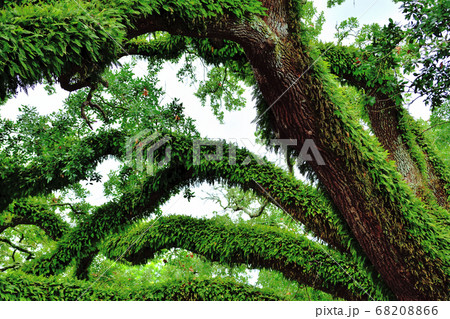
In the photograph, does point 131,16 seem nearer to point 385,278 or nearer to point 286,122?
point 286,122

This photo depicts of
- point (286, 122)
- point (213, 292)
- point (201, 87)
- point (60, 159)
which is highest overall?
point (201, 87)

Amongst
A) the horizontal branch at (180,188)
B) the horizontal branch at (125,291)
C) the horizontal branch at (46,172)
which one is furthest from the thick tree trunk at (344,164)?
Answer: the horizontal branch at (46,172)

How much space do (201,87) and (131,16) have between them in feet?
16.1

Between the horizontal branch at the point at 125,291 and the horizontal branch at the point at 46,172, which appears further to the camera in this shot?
the horizontal branch at the point at 46,172

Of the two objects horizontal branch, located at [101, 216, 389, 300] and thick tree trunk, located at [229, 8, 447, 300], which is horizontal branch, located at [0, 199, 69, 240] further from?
thick tree trunk, located at [229, 8, 447, 300]

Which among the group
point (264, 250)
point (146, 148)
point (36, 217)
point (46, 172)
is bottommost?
point (264, 250)

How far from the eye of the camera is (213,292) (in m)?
6.31

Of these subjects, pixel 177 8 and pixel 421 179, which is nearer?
pixel 177 8

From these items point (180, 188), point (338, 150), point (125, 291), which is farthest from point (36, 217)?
point (338, 150)

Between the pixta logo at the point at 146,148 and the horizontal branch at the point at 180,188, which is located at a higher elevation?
the pixta logo at the point at 146,148

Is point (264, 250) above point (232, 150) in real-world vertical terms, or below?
below

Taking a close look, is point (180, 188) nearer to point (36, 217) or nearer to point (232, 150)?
point (232, 150)

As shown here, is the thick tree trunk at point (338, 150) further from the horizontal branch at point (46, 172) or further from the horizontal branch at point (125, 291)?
the horizontal branch at point (125, 291)

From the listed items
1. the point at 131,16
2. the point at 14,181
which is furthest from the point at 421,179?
the point at 14,181
